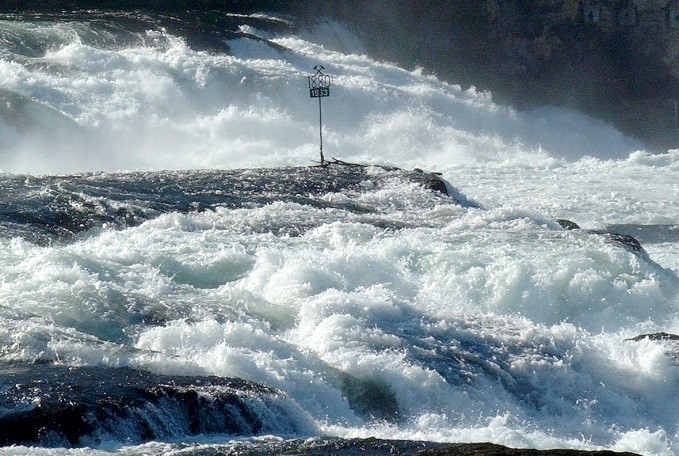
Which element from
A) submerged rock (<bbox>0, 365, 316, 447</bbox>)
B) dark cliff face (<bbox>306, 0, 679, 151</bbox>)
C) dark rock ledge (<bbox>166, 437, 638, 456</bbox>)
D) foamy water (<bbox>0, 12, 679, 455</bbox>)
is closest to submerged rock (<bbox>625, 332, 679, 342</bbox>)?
foamy water (<bbox>0, 12, 679, 455</bbox>)

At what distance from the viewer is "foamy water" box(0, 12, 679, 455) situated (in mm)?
13852

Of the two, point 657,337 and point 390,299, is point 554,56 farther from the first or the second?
point 390,299

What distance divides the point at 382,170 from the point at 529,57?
23801 millimetres

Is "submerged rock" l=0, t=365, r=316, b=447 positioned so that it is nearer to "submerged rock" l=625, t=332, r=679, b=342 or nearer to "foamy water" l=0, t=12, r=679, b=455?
"foamy water" l=0, t=12, r=679, b=455

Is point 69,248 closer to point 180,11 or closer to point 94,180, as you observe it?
point 94,180

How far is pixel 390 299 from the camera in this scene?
16453mm

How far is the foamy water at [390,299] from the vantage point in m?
13.9

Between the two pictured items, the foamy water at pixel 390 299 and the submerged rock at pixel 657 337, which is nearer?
the foamy water at pixel 390 299

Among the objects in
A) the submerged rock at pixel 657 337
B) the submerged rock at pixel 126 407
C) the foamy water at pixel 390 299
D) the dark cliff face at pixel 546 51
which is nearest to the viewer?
the submerged rock at pixel 126 407

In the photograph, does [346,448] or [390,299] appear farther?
[390,299]

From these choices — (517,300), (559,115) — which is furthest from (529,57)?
(517,300)

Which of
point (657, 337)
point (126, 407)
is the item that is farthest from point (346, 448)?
point (657, 337)

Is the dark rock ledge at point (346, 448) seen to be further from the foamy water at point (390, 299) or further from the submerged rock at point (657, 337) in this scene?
the submerged rock at point (657, 337)

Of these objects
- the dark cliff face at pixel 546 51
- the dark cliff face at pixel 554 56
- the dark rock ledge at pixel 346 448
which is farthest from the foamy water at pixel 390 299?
the dark cliff face at pixel 554 56
